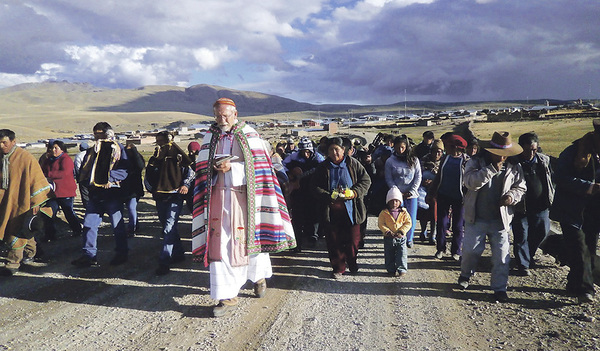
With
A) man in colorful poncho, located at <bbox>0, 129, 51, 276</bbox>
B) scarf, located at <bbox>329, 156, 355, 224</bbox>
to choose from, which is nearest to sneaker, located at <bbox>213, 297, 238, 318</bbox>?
scarf, located at <bbox>329, 156, 355, 224</bbox>

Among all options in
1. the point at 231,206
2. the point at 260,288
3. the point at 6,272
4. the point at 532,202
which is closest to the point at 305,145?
the point at 231,206

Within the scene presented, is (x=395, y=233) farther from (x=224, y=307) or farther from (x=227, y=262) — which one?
(x=224, y=307)

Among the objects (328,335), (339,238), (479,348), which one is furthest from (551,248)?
(328,335)

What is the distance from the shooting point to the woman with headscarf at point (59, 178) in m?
7.49

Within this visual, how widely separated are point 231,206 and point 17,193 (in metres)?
3.60

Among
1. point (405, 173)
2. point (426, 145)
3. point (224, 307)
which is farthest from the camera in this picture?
point (426, 145)

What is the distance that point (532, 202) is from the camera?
551cm

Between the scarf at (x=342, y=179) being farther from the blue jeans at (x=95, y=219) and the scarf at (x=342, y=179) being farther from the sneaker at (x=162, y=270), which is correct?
the blue jeans at (x=95, y=219)

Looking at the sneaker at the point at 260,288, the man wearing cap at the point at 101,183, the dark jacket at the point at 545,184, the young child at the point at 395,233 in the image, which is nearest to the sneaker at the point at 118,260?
the man wearing cap at the point at 101,183

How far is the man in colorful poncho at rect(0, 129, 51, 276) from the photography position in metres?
5.60

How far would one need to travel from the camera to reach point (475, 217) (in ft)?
16.1

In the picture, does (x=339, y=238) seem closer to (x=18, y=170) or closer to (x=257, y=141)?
(x=257, y=141)

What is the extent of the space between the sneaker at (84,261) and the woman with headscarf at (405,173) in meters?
4.95

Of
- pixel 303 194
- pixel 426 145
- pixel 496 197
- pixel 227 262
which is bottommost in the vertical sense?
pixel 227 262
